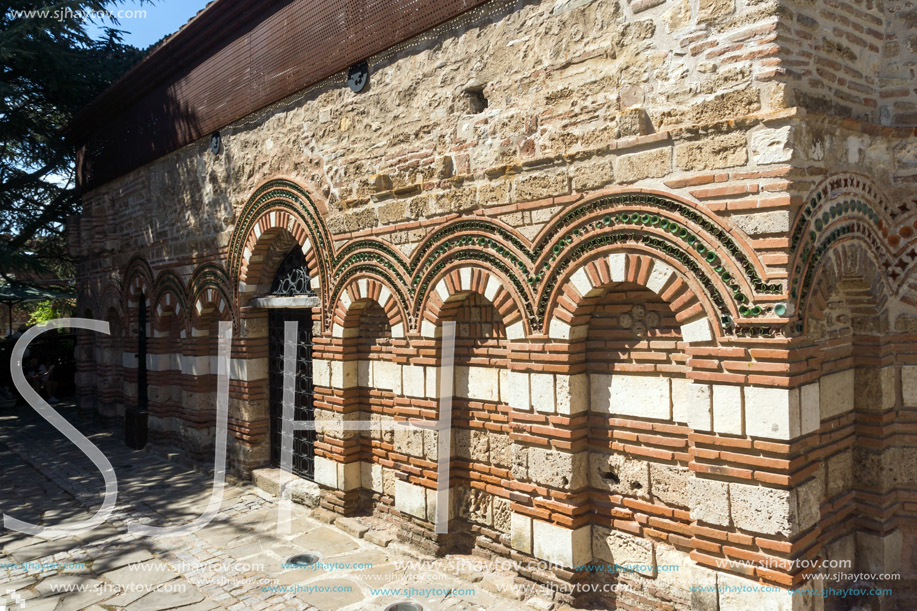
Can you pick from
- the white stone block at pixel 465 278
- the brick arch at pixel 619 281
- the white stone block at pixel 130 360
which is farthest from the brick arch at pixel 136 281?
the brick arch at pixel 619 281

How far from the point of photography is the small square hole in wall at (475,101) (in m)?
4.88

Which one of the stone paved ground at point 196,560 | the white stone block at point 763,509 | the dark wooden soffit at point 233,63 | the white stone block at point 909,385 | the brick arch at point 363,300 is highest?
the dark wooden soffit at point 233,63

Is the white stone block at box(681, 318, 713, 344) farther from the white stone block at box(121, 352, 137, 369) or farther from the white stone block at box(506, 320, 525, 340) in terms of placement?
the white stone block at box(121, 352, 137, 369)

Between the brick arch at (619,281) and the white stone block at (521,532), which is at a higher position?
the brick arch at (619,281)

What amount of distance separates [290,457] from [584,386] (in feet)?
13.6

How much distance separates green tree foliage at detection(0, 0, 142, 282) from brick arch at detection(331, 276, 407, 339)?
8511mm

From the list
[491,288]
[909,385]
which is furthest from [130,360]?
[909,385]

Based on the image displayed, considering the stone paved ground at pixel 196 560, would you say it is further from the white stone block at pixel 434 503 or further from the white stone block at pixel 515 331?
the white stone block at pixel 515 331

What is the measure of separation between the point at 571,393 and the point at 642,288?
2.72 ft

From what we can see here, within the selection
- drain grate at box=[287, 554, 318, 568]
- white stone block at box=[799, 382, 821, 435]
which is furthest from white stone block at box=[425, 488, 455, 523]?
white stone block at box=[799, 382, 821, 435]

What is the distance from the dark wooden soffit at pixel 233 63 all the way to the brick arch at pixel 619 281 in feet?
7.56

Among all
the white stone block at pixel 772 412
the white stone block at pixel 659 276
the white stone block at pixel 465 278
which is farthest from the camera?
the white stone block at pixel 465 278

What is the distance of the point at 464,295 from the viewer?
4.97 meters

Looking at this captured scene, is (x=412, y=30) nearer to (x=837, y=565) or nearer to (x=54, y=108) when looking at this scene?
(x=837, y=565)
